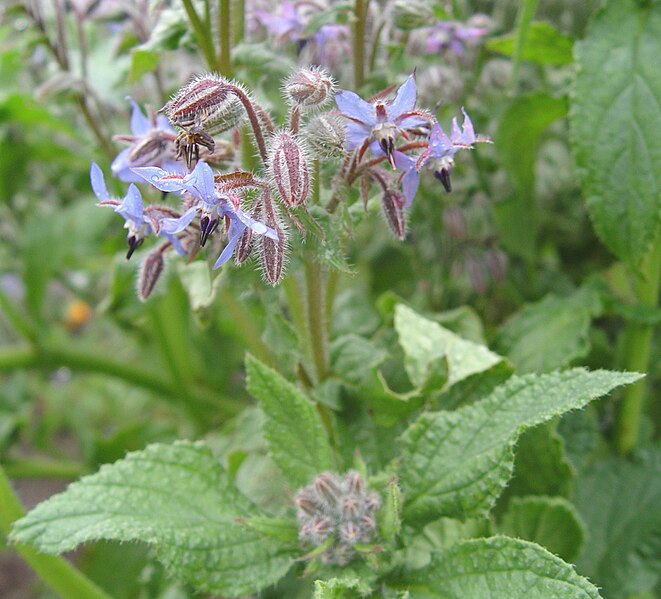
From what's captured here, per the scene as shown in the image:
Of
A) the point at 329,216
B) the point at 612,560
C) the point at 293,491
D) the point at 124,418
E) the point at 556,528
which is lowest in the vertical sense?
the point at 124,418

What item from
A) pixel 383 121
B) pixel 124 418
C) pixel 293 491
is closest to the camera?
pixel 383 121

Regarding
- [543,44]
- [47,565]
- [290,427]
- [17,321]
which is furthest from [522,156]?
[17,321]

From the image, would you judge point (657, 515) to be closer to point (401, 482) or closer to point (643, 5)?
point (401, 482)

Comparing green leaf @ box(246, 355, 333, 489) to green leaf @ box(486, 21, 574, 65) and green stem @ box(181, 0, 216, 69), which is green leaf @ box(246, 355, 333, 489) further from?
green leaf @ box(486, 21, 574, 65)

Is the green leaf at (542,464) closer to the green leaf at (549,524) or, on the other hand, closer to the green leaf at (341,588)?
the green leaf at (549,524)

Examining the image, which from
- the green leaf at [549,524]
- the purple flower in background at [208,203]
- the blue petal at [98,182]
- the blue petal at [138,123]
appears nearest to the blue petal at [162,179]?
the purple flower in background at [208,203]

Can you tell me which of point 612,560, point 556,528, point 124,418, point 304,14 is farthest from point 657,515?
point 124,418

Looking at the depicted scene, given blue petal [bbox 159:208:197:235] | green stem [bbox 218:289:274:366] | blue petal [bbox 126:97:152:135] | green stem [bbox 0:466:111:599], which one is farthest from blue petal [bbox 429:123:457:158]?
green stem [bbox 0:466:111:599]
